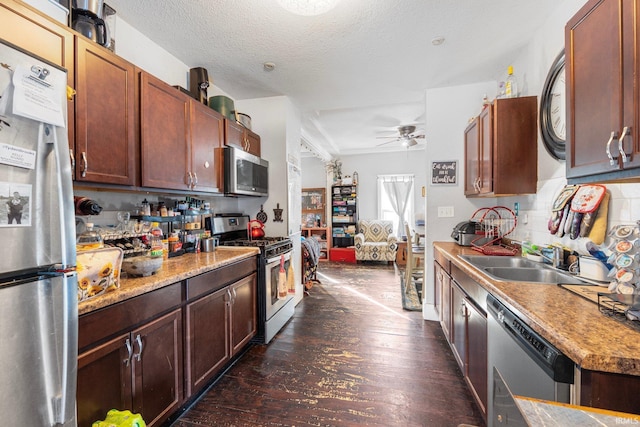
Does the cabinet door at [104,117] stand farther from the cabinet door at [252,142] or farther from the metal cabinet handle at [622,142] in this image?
the metal cabinet handle at [622,142]

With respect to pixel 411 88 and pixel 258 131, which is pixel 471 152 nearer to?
pixel 411 88

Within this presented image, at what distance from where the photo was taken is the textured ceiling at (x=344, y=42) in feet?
5.89

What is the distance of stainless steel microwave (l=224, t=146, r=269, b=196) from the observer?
8.29 ft

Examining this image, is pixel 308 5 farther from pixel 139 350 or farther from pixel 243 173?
pixel 139 350

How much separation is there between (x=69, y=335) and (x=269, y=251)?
5.59 feet

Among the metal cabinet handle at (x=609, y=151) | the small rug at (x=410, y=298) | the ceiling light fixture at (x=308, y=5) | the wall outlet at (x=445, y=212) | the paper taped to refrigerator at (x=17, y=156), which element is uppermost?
the ceiling light fixture at (x=308, y=5)

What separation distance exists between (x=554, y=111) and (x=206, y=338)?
9.46 feet

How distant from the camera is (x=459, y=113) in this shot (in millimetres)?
2941

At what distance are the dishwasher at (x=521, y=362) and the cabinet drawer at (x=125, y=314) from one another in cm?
147

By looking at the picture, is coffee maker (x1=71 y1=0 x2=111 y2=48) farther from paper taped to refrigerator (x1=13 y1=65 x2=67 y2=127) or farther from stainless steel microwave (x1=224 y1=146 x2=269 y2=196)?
stainless steel microwave (x1=224 y1=146 x2=269 y2=196)

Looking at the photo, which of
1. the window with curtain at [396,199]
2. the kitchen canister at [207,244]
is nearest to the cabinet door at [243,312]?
the kitchen canister at [207,244]

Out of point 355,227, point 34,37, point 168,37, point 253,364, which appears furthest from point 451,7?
point 355,227

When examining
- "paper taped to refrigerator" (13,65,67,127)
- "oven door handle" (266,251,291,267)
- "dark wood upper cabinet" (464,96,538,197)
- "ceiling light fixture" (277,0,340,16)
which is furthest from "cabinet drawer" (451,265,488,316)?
"paper taped to refrigerator" (13,65,67,127)

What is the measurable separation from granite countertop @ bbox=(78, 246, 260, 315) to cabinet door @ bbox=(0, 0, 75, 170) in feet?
2.45
